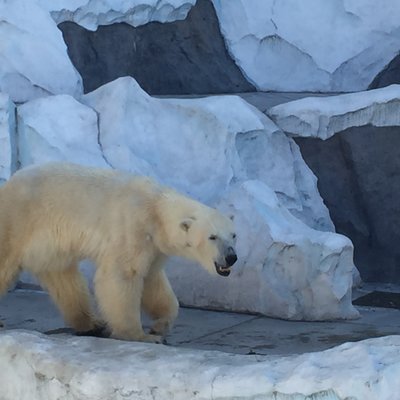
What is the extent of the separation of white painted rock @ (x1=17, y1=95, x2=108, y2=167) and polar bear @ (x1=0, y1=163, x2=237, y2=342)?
5.63ft

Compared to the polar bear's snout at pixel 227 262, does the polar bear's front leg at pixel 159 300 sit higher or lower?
lower

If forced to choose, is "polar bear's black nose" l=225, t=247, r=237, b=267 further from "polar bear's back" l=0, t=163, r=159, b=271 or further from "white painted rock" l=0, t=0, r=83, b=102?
"white painted rock" l=0, t=0, r=83, b=102

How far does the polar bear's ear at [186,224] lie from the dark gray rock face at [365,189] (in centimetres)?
300

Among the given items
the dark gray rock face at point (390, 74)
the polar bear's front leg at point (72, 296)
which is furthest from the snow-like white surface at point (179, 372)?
the dark gray rock face at point (390, 74)

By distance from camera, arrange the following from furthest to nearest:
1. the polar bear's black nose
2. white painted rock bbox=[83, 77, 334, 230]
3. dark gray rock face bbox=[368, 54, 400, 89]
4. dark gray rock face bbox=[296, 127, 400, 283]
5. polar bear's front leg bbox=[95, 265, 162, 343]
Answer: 1. dark gray rock face bbox=[368, 54, 400, 89]
2. dark gray rock face bbox=[296, 127, 400, 283]
3. white painted rock bbox=[83, 77, 334, 230]
4. polar bear's front leg bbox=[95, 265, 162, 343]
5. the polar bear's black nose

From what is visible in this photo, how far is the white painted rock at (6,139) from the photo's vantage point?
21.9 feet

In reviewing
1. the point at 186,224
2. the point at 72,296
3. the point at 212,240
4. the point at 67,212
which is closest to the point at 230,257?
the point at 212,240

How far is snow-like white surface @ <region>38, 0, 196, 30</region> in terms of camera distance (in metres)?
7.75

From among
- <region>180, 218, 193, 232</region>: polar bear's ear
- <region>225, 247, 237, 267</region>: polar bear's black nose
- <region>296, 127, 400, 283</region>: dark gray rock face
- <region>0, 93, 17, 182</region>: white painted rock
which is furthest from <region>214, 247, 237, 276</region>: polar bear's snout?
<region>296, 127, 400, 283</region>: dark gray rock face

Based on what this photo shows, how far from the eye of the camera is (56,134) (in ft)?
22.2

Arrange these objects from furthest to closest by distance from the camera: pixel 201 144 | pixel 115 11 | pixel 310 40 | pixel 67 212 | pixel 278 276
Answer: pixel 310 40 → pixel 115 11 → pixel 201 144 → pixel 278 276 → pixel 67 212

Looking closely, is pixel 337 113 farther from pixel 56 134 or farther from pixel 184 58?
pixel 184 58

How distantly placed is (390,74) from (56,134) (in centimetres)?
300

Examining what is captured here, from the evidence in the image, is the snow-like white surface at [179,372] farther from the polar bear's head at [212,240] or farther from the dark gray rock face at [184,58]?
the dark gray rock face at [184,58]
